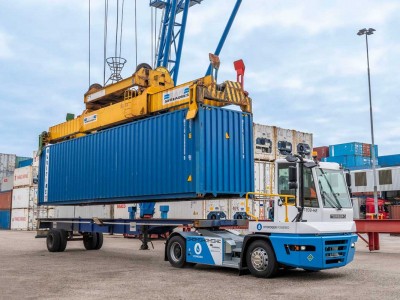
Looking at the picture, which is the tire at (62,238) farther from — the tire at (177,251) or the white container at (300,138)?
the white container at (300,138)

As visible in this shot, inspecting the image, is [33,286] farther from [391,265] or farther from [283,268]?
[391,265]

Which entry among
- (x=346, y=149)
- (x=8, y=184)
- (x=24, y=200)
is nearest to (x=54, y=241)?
(x=24, y=200)

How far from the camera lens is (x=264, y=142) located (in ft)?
69.6

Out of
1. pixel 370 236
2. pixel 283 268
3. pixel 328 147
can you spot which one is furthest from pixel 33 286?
pixel 328 147

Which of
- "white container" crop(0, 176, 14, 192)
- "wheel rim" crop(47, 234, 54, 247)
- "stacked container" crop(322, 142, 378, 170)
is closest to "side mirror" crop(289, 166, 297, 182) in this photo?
"wheel rim" crop(47, 234, 54, 247)

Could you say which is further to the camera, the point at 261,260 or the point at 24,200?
the point at 24,200

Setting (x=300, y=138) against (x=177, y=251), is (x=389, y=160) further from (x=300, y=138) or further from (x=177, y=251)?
(x=177, y=251)

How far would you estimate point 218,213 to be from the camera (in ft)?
36.4

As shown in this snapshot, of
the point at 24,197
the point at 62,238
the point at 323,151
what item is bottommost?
the point at 62,238

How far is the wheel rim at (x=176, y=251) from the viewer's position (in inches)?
441

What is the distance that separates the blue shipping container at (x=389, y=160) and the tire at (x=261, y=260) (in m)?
50.6

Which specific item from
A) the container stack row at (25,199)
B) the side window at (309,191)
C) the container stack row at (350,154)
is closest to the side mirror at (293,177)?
the side window at (309,191)

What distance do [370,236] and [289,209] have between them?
7917 millimetres

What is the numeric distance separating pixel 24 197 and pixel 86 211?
22994mm
